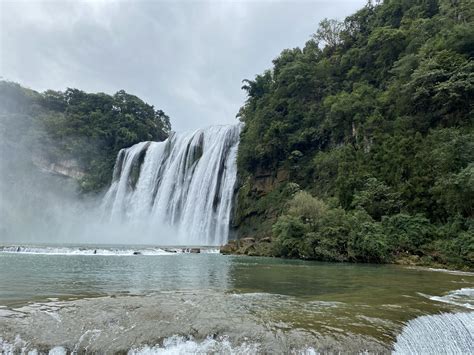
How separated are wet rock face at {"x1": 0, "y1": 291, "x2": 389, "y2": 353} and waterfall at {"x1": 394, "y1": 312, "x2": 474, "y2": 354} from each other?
0.62 m

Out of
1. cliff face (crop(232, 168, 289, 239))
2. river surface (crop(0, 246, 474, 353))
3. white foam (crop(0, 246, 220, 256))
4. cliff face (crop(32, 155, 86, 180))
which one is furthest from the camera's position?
cliff face (crop(32, 155, 86, 180))

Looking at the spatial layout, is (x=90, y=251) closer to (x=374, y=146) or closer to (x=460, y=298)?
(x=374, y=146)

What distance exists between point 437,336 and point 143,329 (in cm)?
494

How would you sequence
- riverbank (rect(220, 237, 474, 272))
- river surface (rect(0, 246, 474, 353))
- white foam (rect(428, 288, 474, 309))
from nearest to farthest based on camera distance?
river surface (rect(0, 246, 474, 353)), white foam (rect(428, 288, 474, 309)), riverbank (rect(220, 237, 474, 272))

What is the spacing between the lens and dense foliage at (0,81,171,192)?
175 feet

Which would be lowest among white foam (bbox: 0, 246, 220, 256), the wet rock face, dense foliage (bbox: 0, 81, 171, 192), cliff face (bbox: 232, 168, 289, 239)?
the wet rock face

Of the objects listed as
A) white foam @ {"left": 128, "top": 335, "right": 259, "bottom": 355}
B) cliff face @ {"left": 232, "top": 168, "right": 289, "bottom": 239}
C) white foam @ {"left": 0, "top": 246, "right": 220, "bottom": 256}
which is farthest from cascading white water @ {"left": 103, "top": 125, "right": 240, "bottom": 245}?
white foam @ {"left": 128, "top": 335, "right": 259, "bottom": 355}

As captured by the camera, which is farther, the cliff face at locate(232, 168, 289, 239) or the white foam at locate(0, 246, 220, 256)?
the cliff face at locate(232, 168, 289, 239)

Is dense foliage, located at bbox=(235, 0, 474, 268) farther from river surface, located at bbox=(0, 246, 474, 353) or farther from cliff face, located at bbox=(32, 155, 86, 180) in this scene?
cliff face, located at bbox=(32, 155, 86, 180)

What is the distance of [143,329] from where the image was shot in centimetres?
582

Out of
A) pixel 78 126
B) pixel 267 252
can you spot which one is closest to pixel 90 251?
pixel 267 252

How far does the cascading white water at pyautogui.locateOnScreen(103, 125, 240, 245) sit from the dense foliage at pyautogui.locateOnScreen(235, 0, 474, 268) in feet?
7.78

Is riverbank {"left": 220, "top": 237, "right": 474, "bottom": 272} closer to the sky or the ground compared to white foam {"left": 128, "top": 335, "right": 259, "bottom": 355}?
closer to the sky

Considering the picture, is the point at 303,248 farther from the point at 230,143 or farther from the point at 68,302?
the point at 230,143
